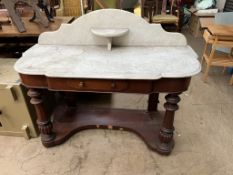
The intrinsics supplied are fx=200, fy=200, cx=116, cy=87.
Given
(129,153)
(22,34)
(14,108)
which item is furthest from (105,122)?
(22,34)

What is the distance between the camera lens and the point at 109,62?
1.16 metres

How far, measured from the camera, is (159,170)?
4.42ft

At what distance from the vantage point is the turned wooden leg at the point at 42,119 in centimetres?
123

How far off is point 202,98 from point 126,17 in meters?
1.24

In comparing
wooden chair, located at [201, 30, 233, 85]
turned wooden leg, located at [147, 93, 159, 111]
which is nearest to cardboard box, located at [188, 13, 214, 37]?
wooden chair, located at [201, 30, 233, 85]

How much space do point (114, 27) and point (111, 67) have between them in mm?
349

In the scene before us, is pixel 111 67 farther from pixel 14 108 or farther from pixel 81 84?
pixel 14 108

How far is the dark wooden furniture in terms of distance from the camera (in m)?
1.11

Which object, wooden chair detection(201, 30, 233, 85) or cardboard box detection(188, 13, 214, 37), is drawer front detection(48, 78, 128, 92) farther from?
cardboard box detection(188, 13, 214, 37)

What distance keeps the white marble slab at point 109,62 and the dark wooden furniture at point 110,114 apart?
5 cm

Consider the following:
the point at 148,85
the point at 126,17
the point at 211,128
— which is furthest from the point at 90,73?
the point at 211,128

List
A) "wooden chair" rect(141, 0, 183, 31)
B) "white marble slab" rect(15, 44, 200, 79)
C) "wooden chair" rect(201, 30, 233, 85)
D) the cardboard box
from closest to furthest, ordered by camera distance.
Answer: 1. "white marble slab" rect(15, 44, 200, 79)
2. "wooden chair" rect(201, 30, 233, 85)
3. "wooden chair" rect(141, 0, 183, 31)
4. the cardboard box

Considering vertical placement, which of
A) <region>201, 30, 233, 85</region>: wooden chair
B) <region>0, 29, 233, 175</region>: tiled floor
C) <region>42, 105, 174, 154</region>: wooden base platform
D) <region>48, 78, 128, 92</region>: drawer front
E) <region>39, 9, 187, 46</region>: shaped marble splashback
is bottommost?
<region>0, 29, 233, 175</region>: tiled floor

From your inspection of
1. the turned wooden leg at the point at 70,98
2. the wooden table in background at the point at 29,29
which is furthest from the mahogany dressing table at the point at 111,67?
the wooden table in background at the point at 29,29
